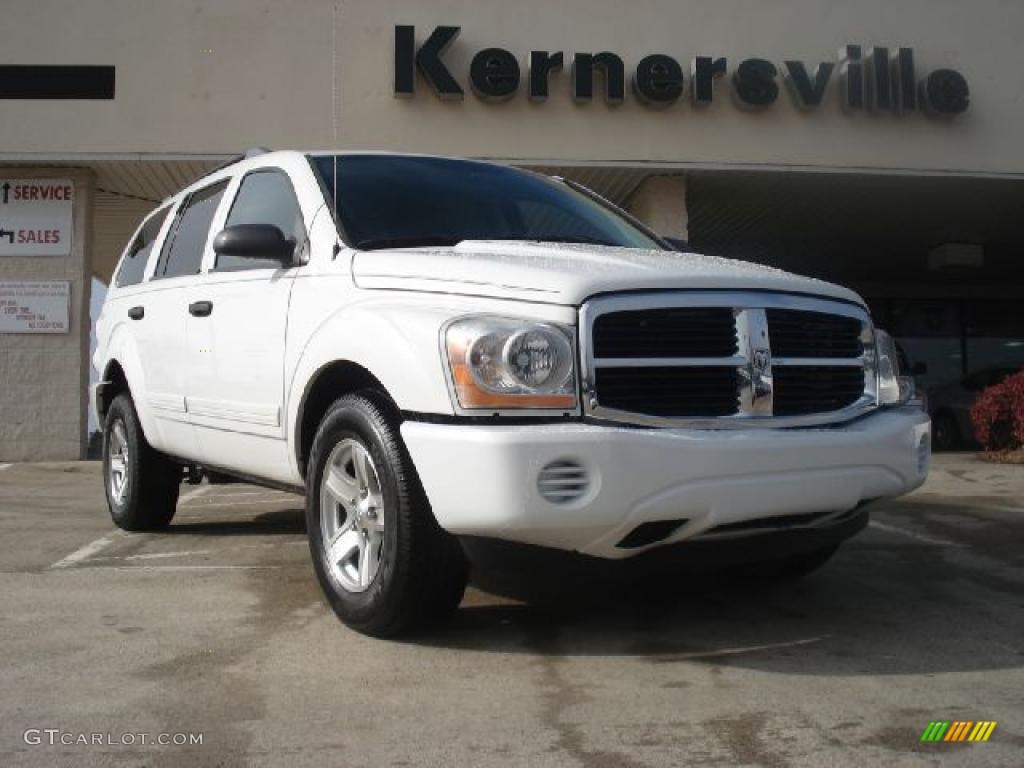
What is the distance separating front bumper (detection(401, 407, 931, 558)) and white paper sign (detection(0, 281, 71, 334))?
10.3 metres

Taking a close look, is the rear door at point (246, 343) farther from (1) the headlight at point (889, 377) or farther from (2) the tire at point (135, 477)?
(1) the headlight at point (889, 377)

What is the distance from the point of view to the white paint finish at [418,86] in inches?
447

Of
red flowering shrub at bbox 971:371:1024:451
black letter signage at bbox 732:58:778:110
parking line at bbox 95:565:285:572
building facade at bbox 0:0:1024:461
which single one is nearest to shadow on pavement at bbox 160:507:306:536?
parking line at bbox 95:565:285:572

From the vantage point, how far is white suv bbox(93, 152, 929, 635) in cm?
285

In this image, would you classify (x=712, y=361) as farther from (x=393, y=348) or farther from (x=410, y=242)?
(x=410, y=242)

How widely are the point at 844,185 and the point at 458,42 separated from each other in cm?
547

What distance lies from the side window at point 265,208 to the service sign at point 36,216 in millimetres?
8547

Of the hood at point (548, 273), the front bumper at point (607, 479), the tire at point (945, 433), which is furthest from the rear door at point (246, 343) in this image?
the tire at point (945, 433)

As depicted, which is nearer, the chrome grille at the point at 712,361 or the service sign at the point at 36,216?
the chrome grille at the point at 712,361

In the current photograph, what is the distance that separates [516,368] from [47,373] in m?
10.7

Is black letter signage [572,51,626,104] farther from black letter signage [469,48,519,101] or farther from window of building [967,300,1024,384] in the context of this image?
window of building [967,300,1024,384]

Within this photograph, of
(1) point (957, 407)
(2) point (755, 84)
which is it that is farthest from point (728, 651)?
(1) point (957, 407)

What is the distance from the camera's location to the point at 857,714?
2580 millimetres

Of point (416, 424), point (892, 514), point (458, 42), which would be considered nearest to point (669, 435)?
point (416, 424)
